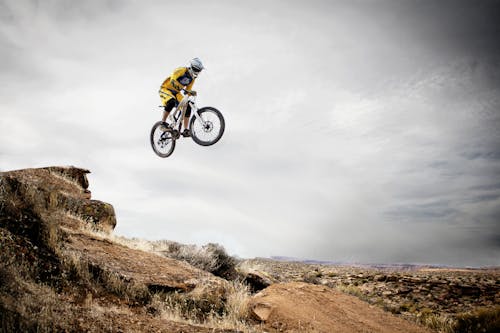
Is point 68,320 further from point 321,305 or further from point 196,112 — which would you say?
point 196,112

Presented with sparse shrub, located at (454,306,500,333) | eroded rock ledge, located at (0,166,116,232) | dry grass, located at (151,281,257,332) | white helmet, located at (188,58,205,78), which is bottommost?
sparse shrub, located at (454,306,500,333)

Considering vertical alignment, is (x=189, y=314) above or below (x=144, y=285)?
below

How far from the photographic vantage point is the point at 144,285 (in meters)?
Result: 8.80

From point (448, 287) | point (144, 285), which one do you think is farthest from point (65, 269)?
point (448, 287)

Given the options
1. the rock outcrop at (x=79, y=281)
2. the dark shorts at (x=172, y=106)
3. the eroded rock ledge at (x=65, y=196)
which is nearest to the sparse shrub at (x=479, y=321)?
the rock outcrop at (x=79, y=281)

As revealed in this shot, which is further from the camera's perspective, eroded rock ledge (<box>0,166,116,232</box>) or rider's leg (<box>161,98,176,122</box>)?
eroded rock ledge (<box>0,166,116,232</box>)

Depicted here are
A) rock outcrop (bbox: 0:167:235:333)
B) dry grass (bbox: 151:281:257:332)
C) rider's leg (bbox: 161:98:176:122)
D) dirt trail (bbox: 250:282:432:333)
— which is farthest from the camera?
rider's leg (bbox: 161:98:176:122)

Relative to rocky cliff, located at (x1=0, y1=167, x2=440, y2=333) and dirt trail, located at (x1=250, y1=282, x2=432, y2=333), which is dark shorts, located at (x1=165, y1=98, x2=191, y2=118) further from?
dirt trail, located at (x1=250, y1=282, x2=432, y2=333)

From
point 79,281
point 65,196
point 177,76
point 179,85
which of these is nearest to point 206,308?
point 79,281

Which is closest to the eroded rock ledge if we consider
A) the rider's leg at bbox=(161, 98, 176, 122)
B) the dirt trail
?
the rider's leg at bbox=(161, 98, 176, 122)

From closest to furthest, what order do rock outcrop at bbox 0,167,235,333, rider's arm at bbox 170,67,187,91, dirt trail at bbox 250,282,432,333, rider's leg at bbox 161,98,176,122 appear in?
rock outcrop at bbox 0,167,235,333
dirt trail at bbox 250,282,432,333
rider's arm at bbox 170,67,187,91
rider's leg at bbox 161,98,176,122

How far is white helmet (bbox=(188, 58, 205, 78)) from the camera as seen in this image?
38.3 ft

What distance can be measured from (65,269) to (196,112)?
639 centimetres

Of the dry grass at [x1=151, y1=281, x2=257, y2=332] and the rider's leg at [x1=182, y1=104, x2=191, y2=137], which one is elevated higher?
the rider's leg at [x1=182, y1=104, x2=191, y2=137]
